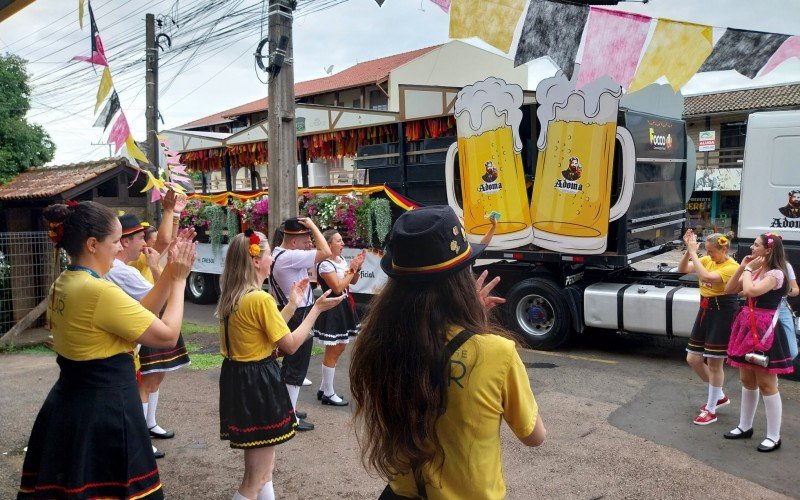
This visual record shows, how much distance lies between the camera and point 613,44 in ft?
16.6

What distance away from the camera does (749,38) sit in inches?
188

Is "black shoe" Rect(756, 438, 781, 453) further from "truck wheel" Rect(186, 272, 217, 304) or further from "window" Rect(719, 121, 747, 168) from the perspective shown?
"window" Rect(719, 121, 747, 168)

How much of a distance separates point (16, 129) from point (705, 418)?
18983 mm

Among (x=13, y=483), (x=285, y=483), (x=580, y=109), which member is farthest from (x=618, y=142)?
(x=13, y=483)

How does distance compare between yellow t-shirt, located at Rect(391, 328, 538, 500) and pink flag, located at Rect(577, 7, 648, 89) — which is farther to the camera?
pink flag, located at Rect(577, 7, 648, 89)

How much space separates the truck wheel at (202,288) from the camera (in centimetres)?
1336

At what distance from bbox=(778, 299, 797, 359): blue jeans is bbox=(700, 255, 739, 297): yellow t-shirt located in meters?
0.51

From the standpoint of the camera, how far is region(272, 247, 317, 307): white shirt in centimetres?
527

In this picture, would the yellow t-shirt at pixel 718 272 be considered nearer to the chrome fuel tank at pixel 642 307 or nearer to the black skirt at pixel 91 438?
the chrome fuel tank at pixel 642 307

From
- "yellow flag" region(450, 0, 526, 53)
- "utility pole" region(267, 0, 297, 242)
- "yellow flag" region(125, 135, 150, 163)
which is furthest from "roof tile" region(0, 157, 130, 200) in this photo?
"yellow flag" region(450, 0, 526, 53)

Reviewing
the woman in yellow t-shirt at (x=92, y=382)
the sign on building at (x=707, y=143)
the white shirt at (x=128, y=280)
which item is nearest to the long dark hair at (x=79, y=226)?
the woman in yellow t-shirt at (x=92, y=382)

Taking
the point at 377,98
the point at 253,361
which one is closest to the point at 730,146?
the point at 377,98

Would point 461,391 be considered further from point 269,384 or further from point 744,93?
point 744,93

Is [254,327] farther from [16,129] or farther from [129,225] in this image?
[16,129]
